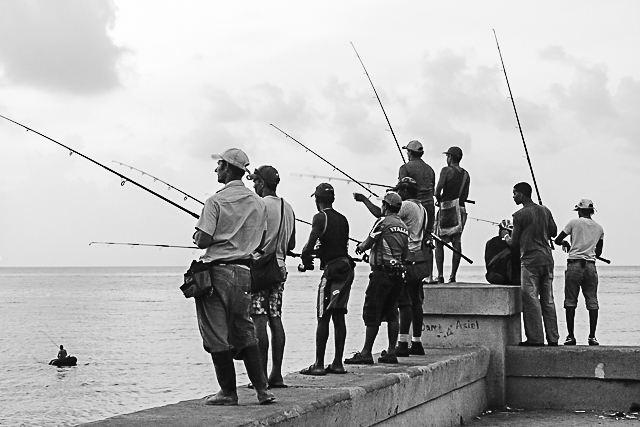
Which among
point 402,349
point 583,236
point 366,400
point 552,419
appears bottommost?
point 552,419

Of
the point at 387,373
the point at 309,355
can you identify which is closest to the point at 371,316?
the point at 387,373

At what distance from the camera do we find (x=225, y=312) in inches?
226

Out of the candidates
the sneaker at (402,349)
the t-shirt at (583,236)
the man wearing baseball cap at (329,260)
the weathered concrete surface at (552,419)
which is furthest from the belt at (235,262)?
the t-shirt at (583,236)

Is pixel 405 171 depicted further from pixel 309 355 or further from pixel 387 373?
pixel 309 355

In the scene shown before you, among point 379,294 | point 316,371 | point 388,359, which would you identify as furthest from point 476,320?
point 316,371

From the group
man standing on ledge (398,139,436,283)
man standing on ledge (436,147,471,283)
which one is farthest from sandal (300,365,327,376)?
man standing on ledge (436,147,471,283)

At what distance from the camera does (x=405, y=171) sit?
384 inches

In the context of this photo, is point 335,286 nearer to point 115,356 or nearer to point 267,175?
point 267,175

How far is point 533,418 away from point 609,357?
0.93 meters

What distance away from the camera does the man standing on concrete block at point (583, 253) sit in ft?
35.1

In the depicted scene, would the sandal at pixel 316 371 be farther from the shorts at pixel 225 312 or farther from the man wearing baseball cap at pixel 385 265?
the shorts at pixel 225 312

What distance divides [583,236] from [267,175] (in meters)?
5.11

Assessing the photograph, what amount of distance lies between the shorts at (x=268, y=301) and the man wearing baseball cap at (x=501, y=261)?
396 centimetres

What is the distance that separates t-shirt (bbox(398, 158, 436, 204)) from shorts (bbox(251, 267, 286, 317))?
3285mm
